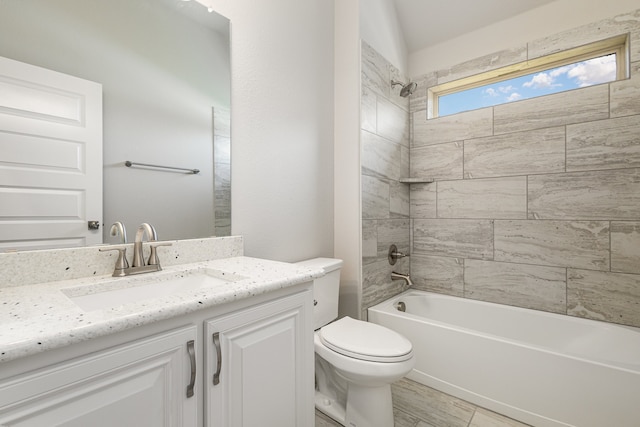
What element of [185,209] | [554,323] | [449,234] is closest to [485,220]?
[449,234]

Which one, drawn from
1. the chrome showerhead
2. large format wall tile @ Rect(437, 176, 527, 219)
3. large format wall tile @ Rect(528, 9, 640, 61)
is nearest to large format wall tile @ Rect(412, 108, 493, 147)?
the chrome showerhead

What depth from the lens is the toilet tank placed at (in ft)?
5.59

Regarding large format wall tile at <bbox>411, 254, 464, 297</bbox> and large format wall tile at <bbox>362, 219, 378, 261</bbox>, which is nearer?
large format wall tile at <bbox>362, 219, 378, 261</bbox>

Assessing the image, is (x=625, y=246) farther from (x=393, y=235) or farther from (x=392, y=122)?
(x=392, y=122)

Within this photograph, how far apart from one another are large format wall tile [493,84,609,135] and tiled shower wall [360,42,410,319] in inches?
30.3

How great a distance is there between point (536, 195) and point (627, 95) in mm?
772

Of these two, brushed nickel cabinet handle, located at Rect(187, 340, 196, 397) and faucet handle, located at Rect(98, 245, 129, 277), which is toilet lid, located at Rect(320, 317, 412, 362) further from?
faucet handle, located at Rect(98, 245, 129, 277)

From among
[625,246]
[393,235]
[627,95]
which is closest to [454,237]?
[393,235]

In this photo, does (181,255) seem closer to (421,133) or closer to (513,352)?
(513,352)

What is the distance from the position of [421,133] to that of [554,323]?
5.74 feet

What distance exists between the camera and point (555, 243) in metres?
2.08

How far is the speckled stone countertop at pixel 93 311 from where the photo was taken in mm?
547

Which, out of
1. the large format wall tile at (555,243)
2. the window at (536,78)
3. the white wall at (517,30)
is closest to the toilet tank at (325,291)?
the large format wall tile at (555,243)

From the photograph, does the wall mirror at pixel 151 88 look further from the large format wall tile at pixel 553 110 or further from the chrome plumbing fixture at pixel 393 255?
the large format wall tile at pixel 553 110
